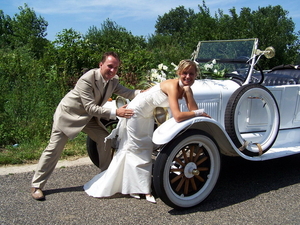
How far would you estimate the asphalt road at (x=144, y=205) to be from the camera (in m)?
3.23

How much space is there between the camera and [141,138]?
140 inches

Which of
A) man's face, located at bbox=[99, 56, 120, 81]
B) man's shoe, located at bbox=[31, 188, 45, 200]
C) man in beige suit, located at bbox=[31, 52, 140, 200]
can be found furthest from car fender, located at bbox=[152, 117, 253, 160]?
man's shoe, located at bbox=[31, 188, 45, 200]

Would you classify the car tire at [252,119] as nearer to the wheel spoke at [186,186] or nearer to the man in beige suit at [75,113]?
the wheel spoke at [186,186]

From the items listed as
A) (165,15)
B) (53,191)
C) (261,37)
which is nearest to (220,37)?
(261,37)

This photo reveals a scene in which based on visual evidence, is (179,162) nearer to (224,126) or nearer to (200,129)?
(200,129)

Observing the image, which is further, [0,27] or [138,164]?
[0,27]

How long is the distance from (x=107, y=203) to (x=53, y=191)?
77 cm

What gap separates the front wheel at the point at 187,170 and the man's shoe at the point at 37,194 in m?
1.31

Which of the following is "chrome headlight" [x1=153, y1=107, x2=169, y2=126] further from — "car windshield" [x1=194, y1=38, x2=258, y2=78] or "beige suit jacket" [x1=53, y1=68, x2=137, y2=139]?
"car windshield" [x1=194, y1=38, x2=258, y2=78]

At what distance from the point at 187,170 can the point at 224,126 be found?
1094mm

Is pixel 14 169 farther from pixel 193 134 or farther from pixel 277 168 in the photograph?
pixel 277 168

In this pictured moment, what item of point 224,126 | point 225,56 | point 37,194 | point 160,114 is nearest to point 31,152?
point 37,194

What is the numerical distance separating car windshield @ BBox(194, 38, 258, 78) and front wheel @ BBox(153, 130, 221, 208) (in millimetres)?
1525

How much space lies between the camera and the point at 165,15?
65.9 meters
